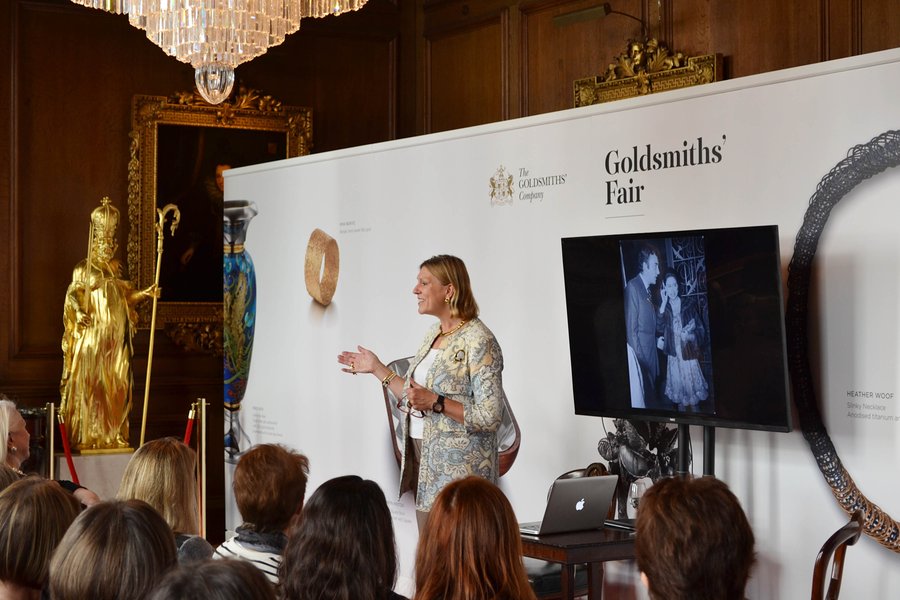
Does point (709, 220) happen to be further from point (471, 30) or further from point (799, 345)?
point (471, 30)

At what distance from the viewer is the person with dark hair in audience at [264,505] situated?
323cm

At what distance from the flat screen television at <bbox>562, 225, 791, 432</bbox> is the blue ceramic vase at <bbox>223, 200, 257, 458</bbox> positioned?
334cm

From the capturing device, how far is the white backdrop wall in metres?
4.30

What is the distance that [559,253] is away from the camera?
5.56 meters

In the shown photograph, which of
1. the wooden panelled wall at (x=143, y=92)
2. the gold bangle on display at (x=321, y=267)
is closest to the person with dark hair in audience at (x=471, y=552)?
the gold bangle on display at (x=321, y=267)

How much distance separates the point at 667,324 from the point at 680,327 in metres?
0.07

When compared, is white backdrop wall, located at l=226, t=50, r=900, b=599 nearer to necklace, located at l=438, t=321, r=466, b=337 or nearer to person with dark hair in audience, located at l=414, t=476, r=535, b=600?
necklace, located at l=438, t=321, r=466, b=337

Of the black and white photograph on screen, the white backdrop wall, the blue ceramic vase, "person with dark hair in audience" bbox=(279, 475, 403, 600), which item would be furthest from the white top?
"person with dark hair in audience" bbox=(279, 475, 403, 600)

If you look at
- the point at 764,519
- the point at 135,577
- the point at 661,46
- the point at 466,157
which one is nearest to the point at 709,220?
the point at 764,519

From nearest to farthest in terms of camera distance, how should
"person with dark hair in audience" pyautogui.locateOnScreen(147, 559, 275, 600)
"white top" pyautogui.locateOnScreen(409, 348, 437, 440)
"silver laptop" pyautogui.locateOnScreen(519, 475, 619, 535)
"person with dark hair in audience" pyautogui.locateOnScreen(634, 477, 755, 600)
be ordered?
"person with dark hair in audience" pyautogui.locateOnScreen(147, 559, 275, 600), "person with dark hair in audience" pyautogui.locateOnScreen(634, 477, 755, 600), "silver laptop" pyautogui.locateOnScreen(519, 475, 619, 535), "white top" pyautogui.locateOnScreen(409, 348, 437, 440)

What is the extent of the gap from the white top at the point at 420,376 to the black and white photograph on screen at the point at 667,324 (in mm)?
833

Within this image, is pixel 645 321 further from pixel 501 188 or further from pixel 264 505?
pixel 264 505

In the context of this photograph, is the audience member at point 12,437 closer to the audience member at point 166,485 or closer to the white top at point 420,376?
the audience member at point 166,485

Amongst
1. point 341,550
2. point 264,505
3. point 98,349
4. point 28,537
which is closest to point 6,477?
point 264,505
